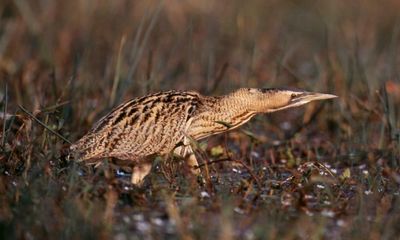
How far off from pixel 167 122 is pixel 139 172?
0.39 metres

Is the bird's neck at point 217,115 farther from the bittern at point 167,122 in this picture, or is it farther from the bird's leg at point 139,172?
the bird's leg at point 139,172

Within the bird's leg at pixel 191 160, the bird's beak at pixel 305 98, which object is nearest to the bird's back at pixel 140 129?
the bird's leg at pixel 191 160

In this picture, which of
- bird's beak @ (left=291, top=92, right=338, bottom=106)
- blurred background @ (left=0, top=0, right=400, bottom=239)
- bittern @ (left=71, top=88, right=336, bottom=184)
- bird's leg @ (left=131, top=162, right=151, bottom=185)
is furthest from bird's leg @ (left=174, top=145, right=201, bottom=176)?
bird's beak @ (left=291, top=92, right=338, bottom=106)

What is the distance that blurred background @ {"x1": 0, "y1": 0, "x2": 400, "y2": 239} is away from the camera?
4.30m

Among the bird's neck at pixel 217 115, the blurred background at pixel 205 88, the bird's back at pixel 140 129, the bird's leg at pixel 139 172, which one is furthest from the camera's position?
the bird's neck at pixel 217 115

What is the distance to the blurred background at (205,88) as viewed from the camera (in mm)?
4301

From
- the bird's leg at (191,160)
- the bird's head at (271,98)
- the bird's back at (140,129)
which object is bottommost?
the bird's leg at (191,160)

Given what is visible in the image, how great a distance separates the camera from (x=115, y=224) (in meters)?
4.17

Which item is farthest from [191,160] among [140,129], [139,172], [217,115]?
[139,172]

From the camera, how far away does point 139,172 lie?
16.4 feet

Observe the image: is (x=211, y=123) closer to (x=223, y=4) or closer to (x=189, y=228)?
(x=189, y=228)

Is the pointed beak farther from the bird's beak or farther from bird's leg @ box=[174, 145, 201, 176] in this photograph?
bird's leg @ box=[174, 145, 201, 176]

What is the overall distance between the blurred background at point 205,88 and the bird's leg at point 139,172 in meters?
0.29

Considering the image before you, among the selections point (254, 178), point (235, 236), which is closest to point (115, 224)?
point (235, 236)
